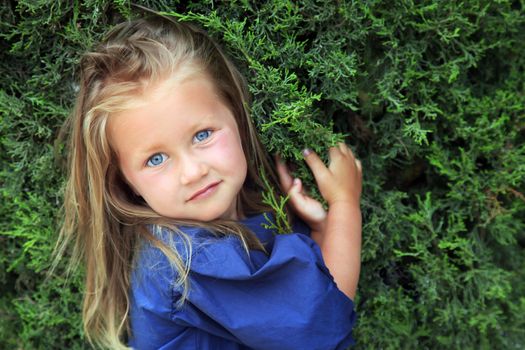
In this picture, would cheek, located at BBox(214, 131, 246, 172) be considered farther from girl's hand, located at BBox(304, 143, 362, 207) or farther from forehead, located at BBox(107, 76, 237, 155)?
girl's hand, located at BBox(304, 143, 362, 207)

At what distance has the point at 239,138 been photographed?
2.11 metres

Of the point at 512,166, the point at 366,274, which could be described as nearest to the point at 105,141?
the point at 366,274

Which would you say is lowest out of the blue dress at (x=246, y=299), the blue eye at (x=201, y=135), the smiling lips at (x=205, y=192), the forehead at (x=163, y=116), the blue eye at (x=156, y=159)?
the blue dress at (x=246, y=299)

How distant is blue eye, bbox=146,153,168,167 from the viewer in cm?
196

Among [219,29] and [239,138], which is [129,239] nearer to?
[239,138]

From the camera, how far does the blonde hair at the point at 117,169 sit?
1.97 metres

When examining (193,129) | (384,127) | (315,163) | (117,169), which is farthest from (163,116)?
(384,127)

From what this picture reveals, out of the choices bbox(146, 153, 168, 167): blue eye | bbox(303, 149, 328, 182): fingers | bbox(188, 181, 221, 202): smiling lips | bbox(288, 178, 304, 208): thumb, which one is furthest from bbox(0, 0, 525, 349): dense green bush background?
bbox(146, 153, 168, 167): blue eye

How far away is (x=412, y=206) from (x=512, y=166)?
1.61ft

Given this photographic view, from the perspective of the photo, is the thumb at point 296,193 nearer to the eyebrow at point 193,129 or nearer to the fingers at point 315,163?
the fingers at point 315,163

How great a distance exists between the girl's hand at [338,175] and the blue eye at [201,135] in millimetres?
437

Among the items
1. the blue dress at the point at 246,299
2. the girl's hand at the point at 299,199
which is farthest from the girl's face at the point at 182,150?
the girl's hand at the point at 299,199

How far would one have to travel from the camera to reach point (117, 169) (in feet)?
7.14

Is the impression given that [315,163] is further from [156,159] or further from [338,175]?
[156,159]
